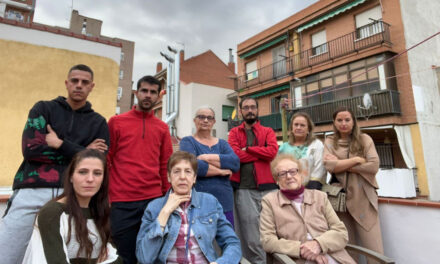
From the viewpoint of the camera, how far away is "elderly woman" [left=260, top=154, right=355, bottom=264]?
2.04m

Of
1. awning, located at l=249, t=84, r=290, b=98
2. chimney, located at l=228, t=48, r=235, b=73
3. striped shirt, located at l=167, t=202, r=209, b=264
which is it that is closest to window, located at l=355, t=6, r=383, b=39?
awning, located at l=249, t=84, r=290, b=98

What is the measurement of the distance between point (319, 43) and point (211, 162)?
15.2 metres

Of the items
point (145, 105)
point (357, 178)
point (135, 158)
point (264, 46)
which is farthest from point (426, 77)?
point (135, 158)

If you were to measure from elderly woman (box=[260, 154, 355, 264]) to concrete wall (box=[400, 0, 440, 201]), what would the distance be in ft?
38.6

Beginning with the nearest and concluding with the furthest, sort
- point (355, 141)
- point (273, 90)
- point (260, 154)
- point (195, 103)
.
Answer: point (355, 141)
point (260, 154)
point (273, 90)
point (195, 103)

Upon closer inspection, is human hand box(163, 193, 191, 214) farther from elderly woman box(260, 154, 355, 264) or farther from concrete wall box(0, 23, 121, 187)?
concrete wall box(0, 23, 121, 187)

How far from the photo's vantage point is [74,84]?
2.08 meters

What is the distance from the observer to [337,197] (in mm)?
2691

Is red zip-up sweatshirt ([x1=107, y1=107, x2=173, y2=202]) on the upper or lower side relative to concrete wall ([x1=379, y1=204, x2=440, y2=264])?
upper

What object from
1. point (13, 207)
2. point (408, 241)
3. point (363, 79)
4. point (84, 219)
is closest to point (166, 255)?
point (84, 219)

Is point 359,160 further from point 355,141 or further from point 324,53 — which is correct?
point 324,53

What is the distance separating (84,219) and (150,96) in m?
1.36

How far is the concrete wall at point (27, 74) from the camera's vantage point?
509 centimetres

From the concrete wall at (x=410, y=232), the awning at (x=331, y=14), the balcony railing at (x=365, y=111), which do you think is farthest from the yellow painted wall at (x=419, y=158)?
the concrete wall at (x=410, y=232)
